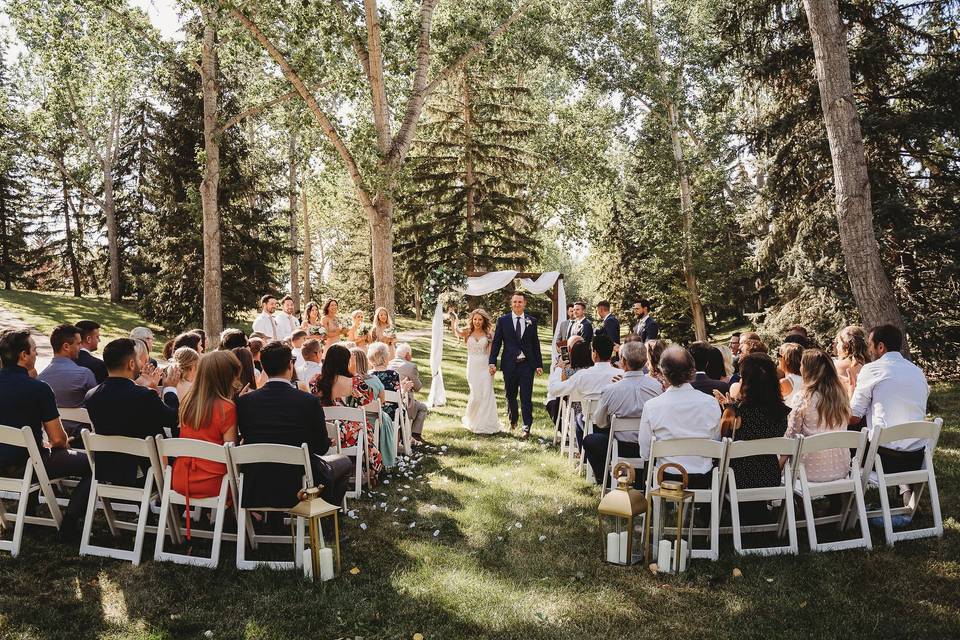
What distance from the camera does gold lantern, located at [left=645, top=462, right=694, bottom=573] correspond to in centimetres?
408

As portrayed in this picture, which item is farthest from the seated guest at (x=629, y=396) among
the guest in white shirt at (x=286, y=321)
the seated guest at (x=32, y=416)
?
the guest in white shirt at (x=286, y=321)

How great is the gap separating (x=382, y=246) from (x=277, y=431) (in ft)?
25.0

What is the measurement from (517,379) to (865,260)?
5113 millimetres

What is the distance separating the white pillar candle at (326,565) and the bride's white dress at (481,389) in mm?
5472

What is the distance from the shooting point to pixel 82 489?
4746 mm

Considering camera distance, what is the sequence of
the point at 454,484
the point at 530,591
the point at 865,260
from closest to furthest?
the point at 530,591 → the point at 454,484 → the point at 865,260

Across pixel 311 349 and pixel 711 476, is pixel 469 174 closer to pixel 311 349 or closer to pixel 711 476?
pixel 311 349

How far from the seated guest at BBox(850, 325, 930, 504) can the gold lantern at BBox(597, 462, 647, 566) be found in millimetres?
2256

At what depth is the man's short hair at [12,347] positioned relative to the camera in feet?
15.4

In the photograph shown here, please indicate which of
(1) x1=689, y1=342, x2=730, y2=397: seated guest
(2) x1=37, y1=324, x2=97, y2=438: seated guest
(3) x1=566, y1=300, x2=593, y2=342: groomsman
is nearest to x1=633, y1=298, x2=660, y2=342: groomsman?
(3) x1=566, y1=300, x2=593, y2=342: groomsman

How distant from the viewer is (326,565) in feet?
13.7

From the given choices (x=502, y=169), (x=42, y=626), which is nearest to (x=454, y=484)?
(x=42, y=626)

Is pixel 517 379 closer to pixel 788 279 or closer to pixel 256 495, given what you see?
pixel 256 495

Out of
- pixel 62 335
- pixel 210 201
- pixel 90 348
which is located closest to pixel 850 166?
pixel 62 335
